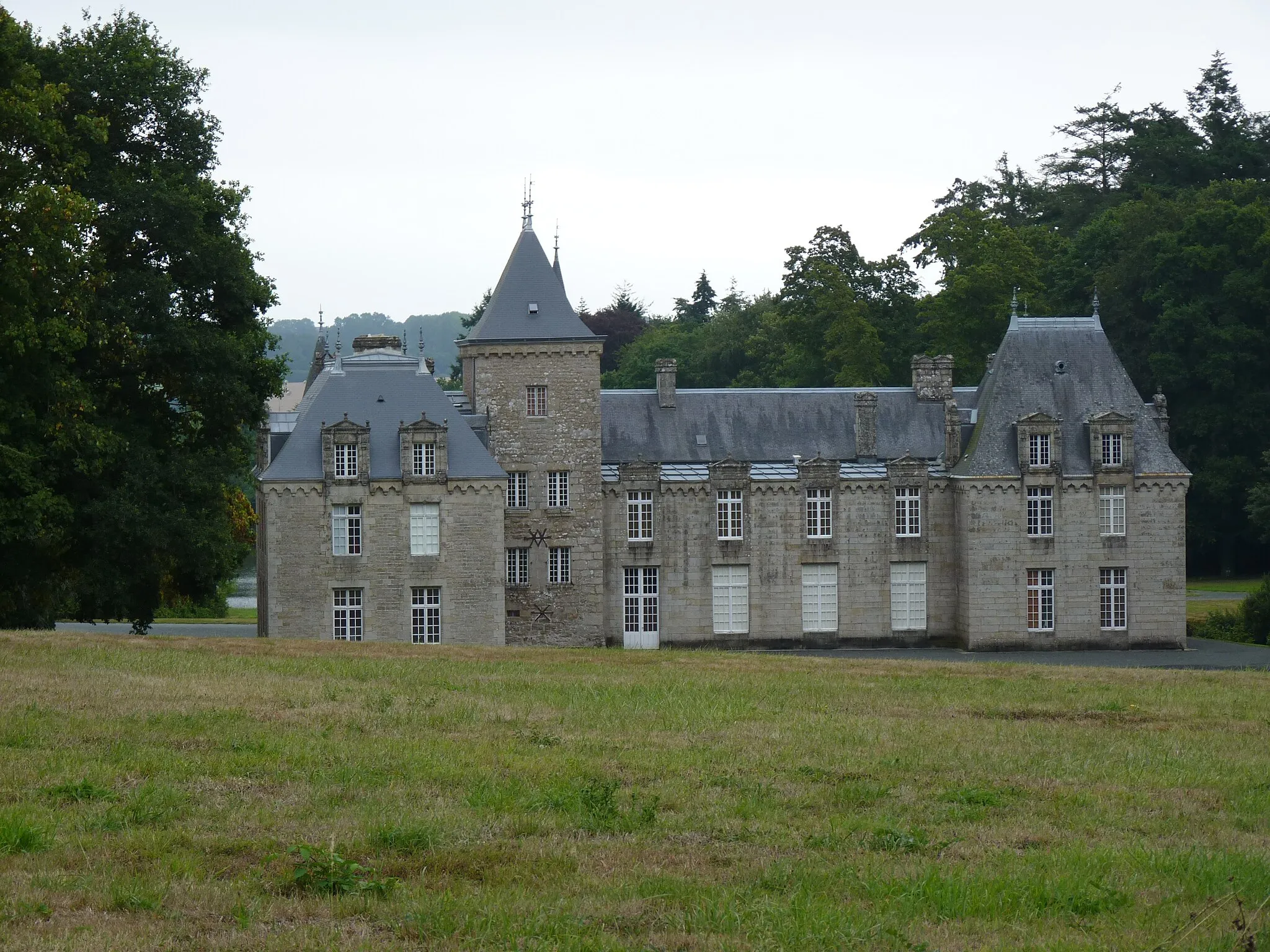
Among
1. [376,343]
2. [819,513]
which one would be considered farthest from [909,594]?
[376,343]

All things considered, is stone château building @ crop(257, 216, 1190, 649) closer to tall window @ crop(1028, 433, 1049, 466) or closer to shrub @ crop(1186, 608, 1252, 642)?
tall window @ crop(1028, 433, 1049, 466)

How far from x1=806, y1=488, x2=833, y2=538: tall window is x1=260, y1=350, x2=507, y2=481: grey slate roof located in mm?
9143

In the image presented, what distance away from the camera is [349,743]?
16781mm

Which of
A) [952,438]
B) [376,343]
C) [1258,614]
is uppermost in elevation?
[376,343]

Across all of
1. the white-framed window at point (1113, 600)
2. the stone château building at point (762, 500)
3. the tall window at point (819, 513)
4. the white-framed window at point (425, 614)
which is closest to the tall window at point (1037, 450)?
the stone château building at point (762, 500)

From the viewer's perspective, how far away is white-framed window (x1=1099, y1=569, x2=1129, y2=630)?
1831 inches

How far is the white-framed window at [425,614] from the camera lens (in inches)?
1700

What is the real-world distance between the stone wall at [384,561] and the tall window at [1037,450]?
15.2 meters

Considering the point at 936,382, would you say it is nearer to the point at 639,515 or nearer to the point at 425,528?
the point at 639,515

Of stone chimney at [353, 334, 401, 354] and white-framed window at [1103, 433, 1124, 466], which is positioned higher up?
stone chimney at [353, 334, 401, 354]

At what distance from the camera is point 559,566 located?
45469 mm

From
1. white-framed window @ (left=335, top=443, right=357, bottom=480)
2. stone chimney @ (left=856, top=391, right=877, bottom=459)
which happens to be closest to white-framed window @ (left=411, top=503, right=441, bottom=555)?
white-framed window @ (left=335, top=443, right=357, bottom=480)

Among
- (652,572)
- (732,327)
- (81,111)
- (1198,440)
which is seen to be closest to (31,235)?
(81,111)

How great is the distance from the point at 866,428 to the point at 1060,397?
5.74 meters
